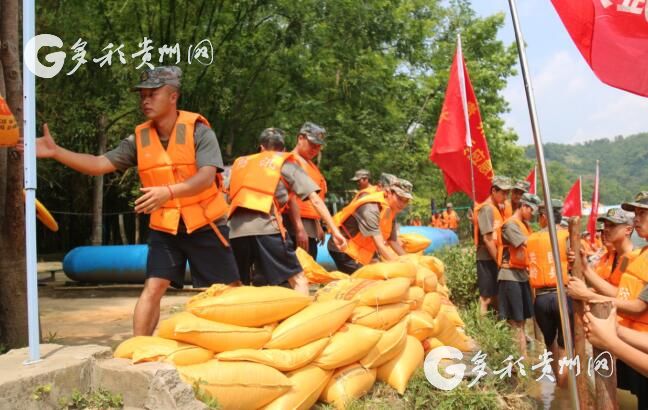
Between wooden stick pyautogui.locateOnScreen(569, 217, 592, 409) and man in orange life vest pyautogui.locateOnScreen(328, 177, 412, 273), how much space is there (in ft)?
8.40

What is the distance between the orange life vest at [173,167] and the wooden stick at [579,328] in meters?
1.87

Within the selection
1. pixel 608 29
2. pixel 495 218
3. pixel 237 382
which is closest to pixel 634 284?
pixel 608 29

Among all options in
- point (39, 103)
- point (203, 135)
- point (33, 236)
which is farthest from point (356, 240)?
point (39, 103)

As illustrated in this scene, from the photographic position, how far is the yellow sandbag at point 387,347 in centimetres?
367

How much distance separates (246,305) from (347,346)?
66 centimetres

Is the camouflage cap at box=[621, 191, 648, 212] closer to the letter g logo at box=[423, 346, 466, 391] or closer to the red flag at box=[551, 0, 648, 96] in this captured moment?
the red flag at box=[551, 0, 648, 96]

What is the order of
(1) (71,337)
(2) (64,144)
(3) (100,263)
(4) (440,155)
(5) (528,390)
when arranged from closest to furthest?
(5) (528,390) < (1) (71,337) < (4) (440,155) < (3) (100,263) < (2) (64,144)

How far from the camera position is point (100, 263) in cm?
1082

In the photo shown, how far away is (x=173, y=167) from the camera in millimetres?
3582

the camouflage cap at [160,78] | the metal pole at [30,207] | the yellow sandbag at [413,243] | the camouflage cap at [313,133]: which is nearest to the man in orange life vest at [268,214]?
the camouflage cap at [313,133]

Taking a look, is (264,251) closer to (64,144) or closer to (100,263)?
(100,263)

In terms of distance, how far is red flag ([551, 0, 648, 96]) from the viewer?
2863 mm

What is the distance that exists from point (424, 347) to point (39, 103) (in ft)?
29.5

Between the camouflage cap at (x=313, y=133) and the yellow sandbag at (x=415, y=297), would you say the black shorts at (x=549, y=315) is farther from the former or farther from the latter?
the camouflage cap at (x=313, y=133)
